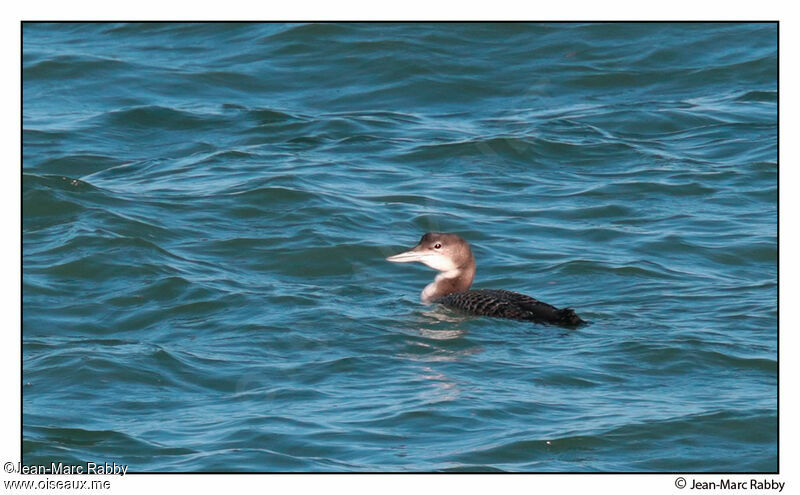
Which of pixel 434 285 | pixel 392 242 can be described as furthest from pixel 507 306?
pixel 392 242

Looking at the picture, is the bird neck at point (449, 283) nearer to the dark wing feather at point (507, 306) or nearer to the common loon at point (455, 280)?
the common loon at point (455, 280)

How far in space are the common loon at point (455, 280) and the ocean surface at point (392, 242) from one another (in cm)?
24

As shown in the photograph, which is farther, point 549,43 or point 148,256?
point 549,43

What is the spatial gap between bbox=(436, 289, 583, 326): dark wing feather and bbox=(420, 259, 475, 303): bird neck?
176 millimetres

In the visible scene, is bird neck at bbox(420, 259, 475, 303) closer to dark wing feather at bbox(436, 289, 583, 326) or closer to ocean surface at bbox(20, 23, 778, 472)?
dark wing feather at bbox(436, 289, 583, 326)

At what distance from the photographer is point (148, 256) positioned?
11.1m

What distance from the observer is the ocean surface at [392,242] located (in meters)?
7.47

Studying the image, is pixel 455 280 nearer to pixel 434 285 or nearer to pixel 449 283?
pixel 449 283

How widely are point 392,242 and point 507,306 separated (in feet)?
7.44

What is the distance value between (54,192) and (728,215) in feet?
20.8
